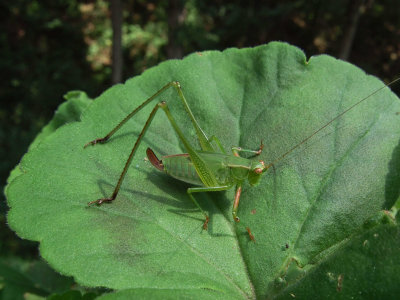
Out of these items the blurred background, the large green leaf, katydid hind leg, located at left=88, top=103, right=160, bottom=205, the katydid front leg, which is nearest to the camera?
the large green leaf

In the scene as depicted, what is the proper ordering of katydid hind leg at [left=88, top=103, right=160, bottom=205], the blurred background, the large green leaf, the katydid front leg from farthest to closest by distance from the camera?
the blurred background
the katydid front leg
katydid hind leg at [left=88, top=103, right=160, bottom=205]
the large green leaf

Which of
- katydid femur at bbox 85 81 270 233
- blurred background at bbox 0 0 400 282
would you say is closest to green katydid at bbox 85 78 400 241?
katydid femur at bbox 85 81 270 233

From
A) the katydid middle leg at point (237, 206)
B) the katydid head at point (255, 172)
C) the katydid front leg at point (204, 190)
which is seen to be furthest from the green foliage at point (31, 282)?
the katydid head at point (255, 172)

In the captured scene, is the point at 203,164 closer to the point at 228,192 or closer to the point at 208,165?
the point at 208,165

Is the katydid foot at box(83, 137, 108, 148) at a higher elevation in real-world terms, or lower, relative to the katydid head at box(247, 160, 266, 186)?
higher

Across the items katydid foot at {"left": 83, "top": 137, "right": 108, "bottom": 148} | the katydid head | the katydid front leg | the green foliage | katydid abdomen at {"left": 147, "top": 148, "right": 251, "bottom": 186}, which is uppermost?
katydid foot at {"left": 83, "top": 137, "right": 108, "bottom": 148}

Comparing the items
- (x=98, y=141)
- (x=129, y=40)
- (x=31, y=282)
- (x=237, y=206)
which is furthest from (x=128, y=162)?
(x=129, y=40)

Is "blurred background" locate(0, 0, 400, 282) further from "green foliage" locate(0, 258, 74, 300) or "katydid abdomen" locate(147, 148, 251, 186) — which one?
"katydid abdomen" locate(147, 148, 251, 186)
